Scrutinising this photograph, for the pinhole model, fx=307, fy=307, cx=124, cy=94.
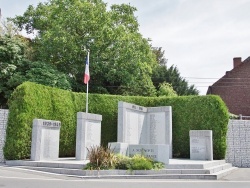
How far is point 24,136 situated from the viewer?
1486cm

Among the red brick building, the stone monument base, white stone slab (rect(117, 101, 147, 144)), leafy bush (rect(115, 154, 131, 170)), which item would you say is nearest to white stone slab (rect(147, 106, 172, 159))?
white stone slab (rect(117, 101, 147, 144))

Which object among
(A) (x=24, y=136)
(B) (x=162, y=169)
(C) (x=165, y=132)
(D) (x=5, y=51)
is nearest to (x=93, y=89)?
(D) (x=5, y=51)

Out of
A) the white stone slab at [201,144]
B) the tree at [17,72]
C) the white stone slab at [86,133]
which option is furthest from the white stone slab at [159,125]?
the tree at [17,72]

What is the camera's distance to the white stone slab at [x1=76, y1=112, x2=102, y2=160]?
14.9 m

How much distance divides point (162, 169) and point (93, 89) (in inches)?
617

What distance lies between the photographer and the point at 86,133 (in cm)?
1549

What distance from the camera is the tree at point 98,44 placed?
24.4m

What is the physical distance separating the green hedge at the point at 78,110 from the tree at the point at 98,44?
6274mm

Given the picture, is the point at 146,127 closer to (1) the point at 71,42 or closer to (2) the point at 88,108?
(2) the point at 88,108

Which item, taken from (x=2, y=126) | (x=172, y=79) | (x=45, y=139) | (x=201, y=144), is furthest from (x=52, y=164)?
(x=172, y=79)

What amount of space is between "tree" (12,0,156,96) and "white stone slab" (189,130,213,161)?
406 inches

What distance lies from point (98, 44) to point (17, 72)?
6.69m

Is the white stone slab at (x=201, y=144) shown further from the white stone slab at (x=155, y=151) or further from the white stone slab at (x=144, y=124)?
the white stone slab at (x=155, y=151)

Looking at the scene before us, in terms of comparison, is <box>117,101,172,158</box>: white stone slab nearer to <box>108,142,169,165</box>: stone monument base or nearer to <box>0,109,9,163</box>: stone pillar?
<box>108,142,169,165</box>: stone monument base
